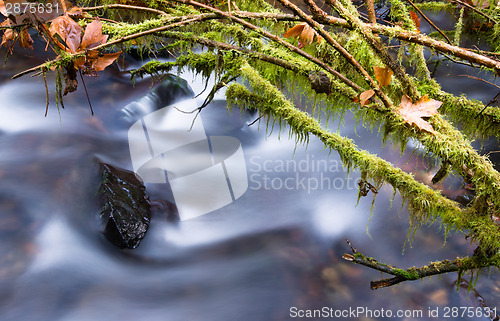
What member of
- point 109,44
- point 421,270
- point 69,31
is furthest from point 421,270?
point 69,31

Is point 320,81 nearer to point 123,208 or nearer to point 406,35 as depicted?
point 406,35

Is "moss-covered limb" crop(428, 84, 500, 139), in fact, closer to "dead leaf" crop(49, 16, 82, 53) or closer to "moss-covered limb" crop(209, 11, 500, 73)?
"moss-covered limb" crop(209, 11, 500, 73)

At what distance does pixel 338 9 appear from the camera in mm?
1631

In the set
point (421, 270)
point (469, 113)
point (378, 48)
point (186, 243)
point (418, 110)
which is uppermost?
point (378, 48)

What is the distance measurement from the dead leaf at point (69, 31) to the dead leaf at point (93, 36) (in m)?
0.04

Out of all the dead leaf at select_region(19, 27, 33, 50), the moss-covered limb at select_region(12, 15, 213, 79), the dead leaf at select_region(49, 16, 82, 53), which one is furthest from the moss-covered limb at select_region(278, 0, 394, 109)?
the dead leaf at select_region(19, 27, 33, 50)

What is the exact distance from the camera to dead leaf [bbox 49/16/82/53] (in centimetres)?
157

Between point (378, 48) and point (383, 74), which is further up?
point (378, 48)

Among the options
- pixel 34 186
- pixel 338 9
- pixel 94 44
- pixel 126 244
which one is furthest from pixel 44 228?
pixel 338 9

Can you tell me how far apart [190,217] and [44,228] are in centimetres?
117

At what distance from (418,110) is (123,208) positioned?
2.33 metres

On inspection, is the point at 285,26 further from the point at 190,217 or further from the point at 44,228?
the point at 44,228

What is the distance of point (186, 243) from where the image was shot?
3.17 m

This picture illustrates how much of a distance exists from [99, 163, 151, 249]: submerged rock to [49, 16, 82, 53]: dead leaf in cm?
167
